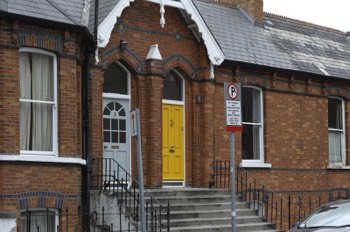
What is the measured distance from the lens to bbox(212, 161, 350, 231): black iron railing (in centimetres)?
1838

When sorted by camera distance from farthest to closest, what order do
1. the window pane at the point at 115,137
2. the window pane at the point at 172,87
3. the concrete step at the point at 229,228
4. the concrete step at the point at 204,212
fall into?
the window pane at the point at 172,87
the window pane at the point at 115,137
the concrete step at the point at 204,212
the concrete step at the point at 229,228

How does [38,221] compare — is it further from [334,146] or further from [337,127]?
[337,127]

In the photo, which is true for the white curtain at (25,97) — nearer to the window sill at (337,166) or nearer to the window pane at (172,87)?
the window pane at (172,87)

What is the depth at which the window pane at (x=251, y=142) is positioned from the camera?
20.2 metres

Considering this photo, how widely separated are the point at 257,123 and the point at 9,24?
8.80 meters

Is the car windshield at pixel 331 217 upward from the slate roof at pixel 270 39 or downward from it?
downward

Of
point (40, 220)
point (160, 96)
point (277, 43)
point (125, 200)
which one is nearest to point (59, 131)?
point (40, 220)

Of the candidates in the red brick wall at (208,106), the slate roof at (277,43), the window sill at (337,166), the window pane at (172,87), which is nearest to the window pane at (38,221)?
the red brick wall at (208,106)

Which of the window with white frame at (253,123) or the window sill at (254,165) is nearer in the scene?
the window sill at (254,165)

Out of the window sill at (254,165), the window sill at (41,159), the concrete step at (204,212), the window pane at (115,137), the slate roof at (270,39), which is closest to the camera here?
the window sill at (41,159)

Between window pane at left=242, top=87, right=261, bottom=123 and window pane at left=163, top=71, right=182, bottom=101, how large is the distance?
90.9 inches

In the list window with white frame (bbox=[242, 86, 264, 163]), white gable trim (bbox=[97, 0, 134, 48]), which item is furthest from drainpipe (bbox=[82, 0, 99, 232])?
window with white frame (bbox=[242, 86, 264, 163])

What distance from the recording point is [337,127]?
2303 centimetres

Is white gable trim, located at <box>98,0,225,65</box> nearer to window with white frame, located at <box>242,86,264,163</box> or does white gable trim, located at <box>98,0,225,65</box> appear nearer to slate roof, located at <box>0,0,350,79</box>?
slate roof, located at <box>0,0,350,79</box>
